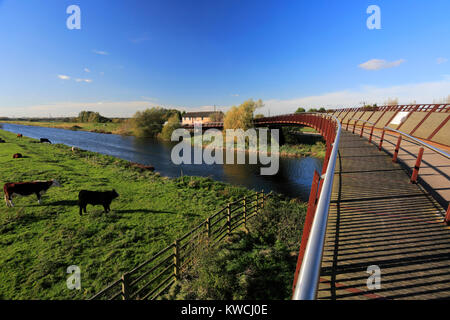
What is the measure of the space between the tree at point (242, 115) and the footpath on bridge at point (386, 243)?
41.0m

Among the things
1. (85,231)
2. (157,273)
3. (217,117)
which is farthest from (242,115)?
(157,273)

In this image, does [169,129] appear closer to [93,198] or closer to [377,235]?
[93,198]

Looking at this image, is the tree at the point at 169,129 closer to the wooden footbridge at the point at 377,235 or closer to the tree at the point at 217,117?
the tree at the point at 217,117

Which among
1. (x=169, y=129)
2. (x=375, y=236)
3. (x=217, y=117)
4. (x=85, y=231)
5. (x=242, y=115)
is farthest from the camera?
(x=217, y=117)

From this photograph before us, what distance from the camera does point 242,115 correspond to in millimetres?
46625

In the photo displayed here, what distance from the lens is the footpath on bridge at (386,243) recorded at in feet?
9.07

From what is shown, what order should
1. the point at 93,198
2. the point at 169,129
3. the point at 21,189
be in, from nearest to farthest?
the point at 93,198 < the point at 21,189 < the point at 169,129

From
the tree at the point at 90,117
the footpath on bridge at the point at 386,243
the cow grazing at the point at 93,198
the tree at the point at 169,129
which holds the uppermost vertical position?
the tree at the point at 90,117

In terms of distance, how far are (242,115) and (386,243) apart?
4477 centimetres

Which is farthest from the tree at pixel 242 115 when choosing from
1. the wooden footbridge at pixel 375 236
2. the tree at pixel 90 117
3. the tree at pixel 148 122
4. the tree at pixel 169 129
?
the tree at pixel 90 117

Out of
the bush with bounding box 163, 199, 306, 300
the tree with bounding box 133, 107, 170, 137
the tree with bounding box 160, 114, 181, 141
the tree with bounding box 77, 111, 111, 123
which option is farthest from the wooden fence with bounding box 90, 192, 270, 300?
the tree with bounding box 77, 111, 111, 123

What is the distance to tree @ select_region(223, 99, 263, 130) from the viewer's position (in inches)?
1820

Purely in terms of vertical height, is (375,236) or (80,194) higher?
(375,236)

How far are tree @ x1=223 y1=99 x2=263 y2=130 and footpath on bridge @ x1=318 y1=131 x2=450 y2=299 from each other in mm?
41031
